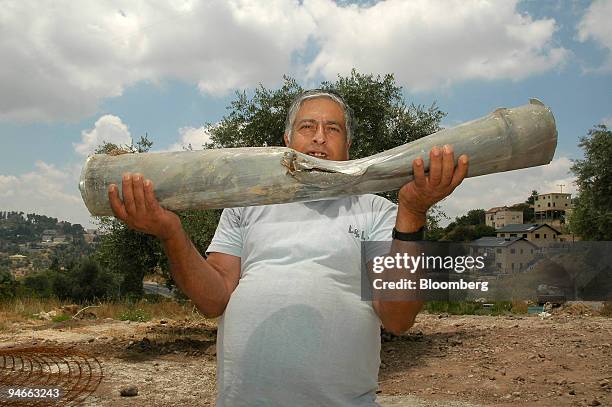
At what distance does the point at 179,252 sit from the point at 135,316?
15363 mm

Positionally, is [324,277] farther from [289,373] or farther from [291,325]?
[289,373]

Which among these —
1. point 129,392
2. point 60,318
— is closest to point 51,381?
point 129,392

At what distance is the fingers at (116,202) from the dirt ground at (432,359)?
7.19 meters

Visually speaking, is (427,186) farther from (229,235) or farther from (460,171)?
(229,235)

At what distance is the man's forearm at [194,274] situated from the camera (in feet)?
6.19

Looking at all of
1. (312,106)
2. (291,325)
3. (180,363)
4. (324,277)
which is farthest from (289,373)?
(180,363)

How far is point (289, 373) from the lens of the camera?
1752 millimetres

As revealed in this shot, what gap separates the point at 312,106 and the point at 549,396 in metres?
8.10

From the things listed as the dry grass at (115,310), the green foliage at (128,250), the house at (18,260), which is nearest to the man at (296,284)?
the green foliage at (128,250)

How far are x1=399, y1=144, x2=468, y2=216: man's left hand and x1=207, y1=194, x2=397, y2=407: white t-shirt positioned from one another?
0.25 metres

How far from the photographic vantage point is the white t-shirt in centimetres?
176

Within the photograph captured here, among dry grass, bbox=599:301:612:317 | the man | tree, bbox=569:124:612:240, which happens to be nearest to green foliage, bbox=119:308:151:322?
dry grass, bbox=599:301:612:317

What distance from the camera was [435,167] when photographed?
1.70 metres

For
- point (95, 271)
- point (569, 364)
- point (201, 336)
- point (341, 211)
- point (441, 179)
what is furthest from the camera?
point (95, 271)
